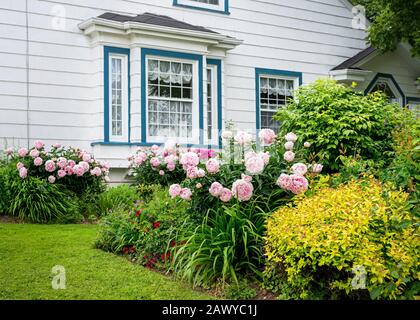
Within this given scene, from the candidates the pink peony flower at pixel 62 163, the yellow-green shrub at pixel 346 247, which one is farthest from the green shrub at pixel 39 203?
the yellow-green shrub at pixel 346 247

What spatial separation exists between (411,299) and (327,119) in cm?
392

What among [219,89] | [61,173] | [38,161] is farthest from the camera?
[219,89]

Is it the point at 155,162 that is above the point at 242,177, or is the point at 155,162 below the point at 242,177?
above

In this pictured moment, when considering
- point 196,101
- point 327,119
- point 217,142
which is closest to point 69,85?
point 196,101

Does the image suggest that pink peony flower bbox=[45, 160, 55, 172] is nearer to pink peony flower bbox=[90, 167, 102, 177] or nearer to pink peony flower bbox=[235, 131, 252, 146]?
pink peony flower bbox=[90, 167, 102, 177]

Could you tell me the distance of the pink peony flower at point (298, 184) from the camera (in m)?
6.05

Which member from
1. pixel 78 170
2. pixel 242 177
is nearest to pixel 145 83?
pixel 78 170

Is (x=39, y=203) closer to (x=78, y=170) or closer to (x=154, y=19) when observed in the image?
(x=78, y=170)

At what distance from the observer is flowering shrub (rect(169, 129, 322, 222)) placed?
241 inches

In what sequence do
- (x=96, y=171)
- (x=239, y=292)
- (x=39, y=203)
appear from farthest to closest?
1. (x=96, y=171)
2. (x=39, y=203)
3. (x=239, y=292)

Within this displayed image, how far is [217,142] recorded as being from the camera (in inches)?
552

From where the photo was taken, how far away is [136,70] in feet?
41.8

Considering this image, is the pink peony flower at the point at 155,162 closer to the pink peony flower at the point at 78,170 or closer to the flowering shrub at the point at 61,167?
the flowering shrub at the point at 61,167

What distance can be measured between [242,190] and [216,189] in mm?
280
